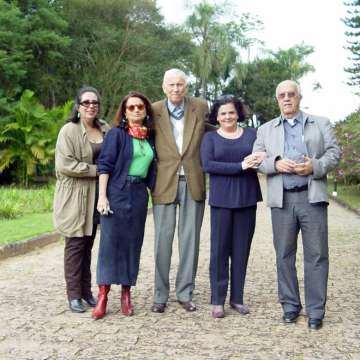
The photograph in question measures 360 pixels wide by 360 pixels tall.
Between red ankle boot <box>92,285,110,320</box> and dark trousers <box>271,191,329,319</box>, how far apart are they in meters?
1.57

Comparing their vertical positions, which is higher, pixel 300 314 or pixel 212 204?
pixel 212 204

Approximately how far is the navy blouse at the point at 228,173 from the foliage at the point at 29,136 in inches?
755

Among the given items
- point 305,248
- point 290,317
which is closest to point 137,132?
point 305,248

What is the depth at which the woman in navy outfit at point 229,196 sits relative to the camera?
5.91 m

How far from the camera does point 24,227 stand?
1198 centimetres

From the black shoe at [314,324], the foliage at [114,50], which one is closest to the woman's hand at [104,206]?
the black shoe at [314,324]

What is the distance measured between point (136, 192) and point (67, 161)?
70 centimetres

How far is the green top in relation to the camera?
19.5 ft

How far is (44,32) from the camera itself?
97.4 feet

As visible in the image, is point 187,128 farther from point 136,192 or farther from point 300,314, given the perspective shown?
point 300,314

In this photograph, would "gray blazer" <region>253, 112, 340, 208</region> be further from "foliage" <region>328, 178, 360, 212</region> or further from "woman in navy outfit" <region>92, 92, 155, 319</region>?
"foliage" <region>328, 178, 360, 212</region>

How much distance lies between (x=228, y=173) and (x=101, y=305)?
163cm

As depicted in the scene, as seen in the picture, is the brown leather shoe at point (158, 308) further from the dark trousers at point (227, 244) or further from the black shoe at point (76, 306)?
the black shoe at point (76, 306)

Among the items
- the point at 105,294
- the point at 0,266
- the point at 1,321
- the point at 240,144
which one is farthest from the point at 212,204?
the point at 0,266
